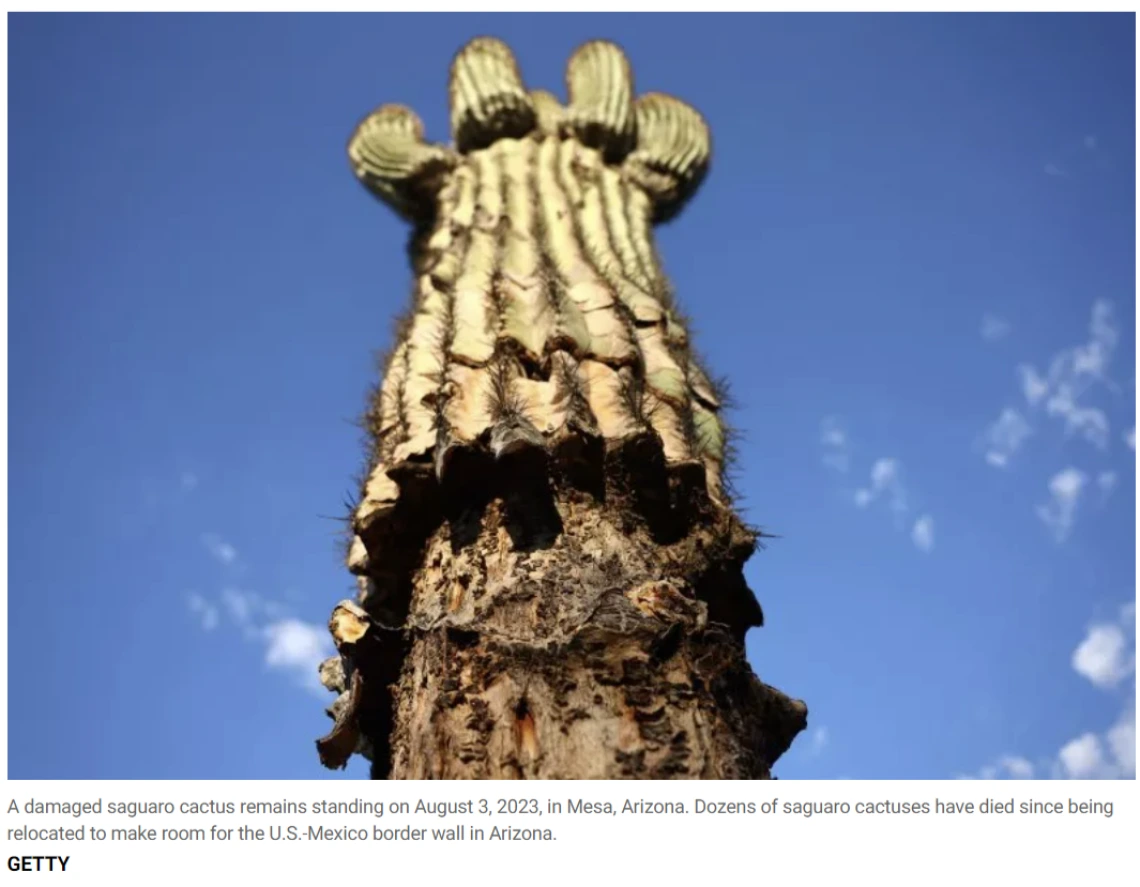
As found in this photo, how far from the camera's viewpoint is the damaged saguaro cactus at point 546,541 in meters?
2.52

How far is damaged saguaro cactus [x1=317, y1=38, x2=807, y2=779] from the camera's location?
2516mm

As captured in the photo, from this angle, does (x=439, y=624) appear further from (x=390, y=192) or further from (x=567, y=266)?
(x=390, y=192)

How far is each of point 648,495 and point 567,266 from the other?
1.55 metres

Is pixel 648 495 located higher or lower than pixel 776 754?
higher

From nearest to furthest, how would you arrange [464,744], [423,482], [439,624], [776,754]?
1. [464,744]
2. [439,624]
3. [776,754]
4. [423,482]

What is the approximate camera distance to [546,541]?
3.01 metres

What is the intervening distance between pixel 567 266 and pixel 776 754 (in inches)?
86.0

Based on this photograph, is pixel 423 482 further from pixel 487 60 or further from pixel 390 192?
pixel 487 60

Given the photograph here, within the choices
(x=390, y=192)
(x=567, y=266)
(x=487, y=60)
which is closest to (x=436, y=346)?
(x=567, y=266)

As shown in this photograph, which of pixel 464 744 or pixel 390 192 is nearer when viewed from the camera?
pixel 464 744

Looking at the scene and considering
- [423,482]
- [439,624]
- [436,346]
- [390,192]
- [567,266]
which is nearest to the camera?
[439,624]
